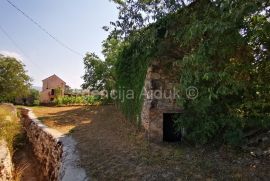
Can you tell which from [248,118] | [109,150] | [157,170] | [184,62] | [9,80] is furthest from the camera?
[9,80]

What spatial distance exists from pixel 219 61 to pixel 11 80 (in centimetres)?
3833

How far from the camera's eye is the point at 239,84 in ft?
20.3

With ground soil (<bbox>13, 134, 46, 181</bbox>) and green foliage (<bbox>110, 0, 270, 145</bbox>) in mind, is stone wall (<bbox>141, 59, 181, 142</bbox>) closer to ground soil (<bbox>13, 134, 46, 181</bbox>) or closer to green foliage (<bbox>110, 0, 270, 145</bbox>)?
green foliage (<bbox>110, 0, 270, 145</bbox>)

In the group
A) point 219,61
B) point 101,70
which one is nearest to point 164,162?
point 219,61

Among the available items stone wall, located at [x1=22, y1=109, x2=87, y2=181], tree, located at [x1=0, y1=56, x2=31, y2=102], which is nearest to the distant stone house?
tree, located at [x1=0, y1=56, x2=31, y2=102]

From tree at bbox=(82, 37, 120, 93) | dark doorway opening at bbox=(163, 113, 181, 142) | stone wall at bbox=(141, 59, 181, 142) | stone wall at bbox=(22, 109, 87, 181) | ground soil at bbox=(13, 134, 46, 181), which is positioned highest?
tree at bbox=(82, 37, 120, 93)

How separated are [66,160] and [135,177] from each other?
2.60 m

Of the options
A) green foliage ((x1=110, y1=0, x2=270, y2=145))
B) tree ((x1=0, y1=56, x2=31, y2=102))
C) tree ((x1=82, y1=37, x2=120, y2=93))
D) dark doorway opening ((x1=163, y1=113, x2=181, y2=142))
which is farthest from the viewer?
tree ((x1=0, y1=56, x2=31, y2=102))

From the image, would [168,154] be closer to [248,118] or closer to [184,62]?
[248,118]

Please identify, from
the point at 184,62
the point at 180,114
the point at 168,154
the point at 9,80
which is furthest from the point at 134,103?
the point at 9,80

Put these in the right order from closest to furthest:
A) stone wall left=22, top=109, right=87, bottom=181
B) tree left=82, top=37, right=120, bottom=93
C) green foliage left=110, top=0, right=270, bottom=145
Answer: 1. green foliage left=110, top=0, right=270, bottom=145
2. stone wall left=22, top=109, right=87, bottom=181
3. tree left=82, top=37, right=120, bottom=93

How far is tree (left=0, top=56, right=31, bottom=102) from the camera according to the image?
39.3 meters

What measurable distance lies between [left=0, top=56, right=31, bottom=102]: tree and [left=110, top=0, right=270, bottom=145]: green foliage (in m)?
34.3

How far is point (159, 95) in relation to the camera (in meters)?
9.20
